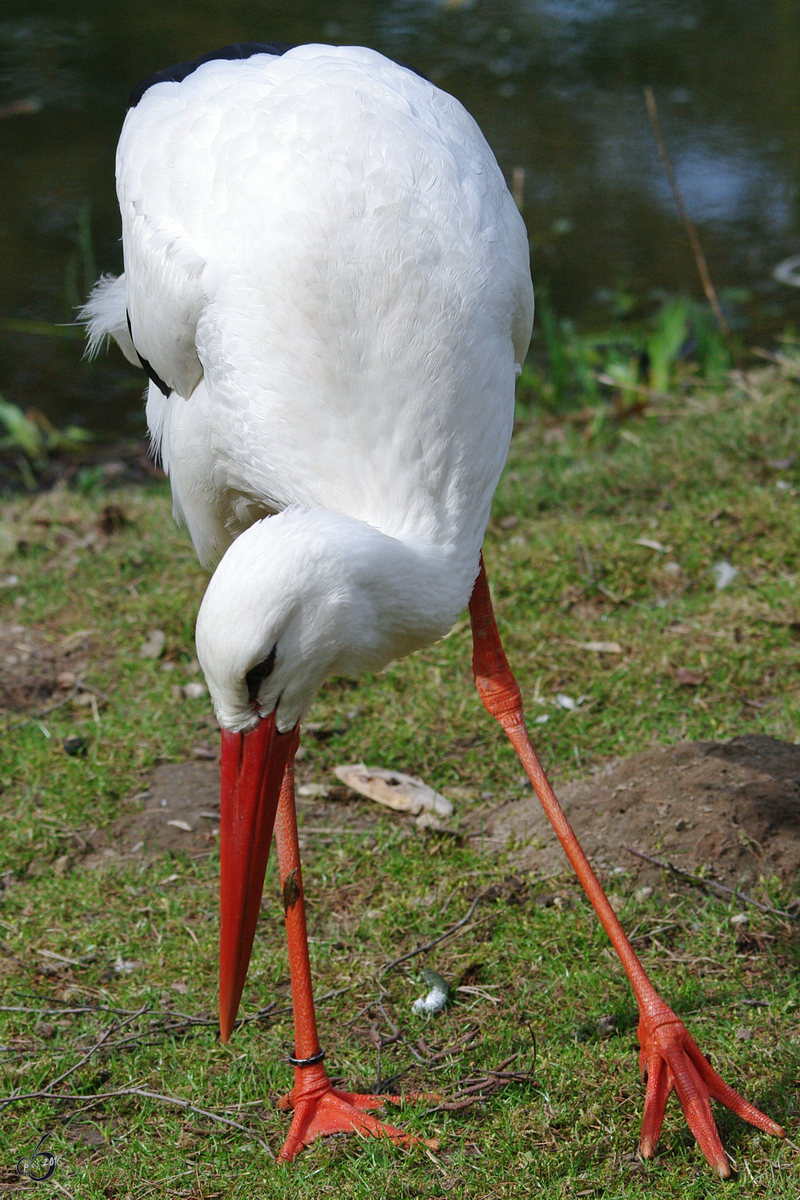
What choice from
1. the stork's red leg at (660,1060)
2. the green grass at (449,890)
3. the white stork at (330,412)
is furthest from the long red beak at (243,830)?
the stork's red leg at (660,1060)

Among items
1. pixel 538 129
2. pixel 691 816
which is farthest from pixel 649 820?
pixel 538 129

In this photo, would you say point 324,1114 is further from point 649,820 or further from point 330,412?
point 330,412

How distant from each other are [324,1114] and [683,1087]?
31.5 inches

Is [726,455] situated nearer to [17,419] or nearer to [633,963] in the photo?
[633,963]

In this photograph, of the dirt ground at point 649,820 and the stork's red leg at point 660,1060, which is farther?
the dirt ground at point 649,820

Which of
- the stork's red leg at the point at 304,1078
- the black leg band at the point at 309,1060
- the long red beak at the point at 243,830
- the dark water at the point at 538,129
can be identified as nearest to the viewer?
the long red beak at the point at 243,830

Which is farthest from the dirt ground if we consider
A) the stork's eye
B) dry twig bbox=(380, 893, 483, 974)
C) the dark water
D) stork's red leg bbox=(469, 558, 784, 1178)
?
the dark water

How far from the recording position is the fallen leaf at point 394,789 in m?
3.77

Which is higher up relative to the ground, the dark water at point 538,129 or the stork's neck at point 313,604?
the stork's neck at point 313,604

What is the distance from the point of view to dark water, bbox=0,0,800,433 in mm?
7840

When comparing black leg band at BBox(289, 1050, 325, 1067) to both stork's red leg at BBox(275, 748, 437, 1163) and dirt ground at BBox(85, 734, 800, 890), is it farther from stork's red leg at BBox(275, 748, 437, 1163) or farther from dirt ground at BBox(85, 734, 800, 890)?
dirt ground at BBox(85, 734, 800, 890)

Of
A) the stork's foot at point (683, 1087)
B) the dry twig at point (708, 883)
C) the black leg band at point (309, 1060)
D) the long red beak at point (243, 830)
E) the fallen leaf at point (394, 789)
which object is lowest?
the fallen leaf at point (394, 789)

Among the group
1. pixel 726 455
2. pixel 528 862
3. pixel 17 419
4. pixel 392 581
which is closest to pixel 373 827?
pixel 528 862

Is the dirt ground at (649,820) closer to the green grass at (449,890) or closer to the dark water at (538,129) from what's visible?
the green grass at (449,890)
